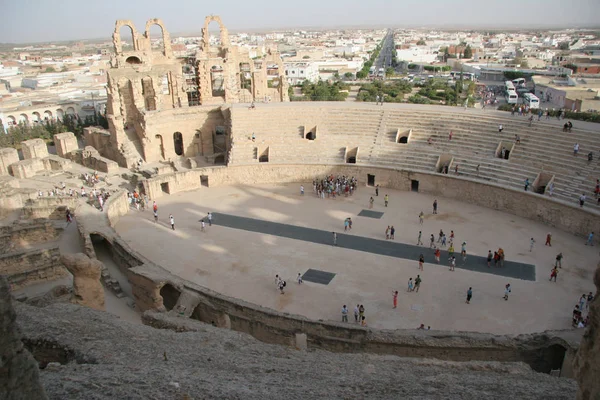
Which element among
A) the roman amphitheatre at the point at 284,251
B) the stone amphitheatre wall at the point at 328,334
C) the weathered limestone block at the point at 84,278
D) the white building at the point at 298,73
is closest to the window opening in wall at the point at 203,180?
the roman amphitheatre at the point at 284,251

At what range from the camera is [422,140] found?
2469cm

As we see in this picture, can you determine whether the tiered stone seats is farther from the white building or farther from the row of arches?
the white building

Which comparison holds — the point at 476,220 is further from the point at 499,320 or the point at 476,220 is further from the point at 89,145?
the point at 89,145

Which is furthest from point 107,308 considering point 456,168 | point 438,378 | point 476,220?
point 456,168

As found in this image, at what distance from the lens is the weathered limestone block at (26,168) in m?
27.1

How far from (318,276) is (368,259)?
217 centimetres

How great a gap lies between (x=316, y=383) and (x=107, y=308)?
29.7ft

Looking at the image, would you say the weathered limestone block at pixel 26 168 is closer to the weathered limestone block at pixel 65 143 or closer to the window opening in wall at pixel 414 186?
the weathered limestone block at pixel 65 143

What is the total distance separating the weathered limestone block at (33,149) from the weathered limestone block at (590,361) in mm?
31404

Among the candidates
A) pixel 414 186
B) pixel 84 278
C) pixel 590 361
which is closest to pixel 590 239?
pixel 414 186

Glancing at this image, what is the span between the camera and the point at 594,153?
2012 centimetres

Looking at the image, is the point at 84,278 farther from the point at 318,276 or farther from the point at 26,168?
the point at 26,168

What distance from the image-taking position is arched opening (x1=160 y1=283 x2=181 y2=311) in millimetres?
14441

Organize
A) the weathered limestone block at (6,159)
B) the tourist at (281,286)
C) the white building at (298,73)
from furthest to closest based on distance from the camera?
the white building at (298,73) < the weathered limestone block at (6,159) < the tourist at (281,286)
